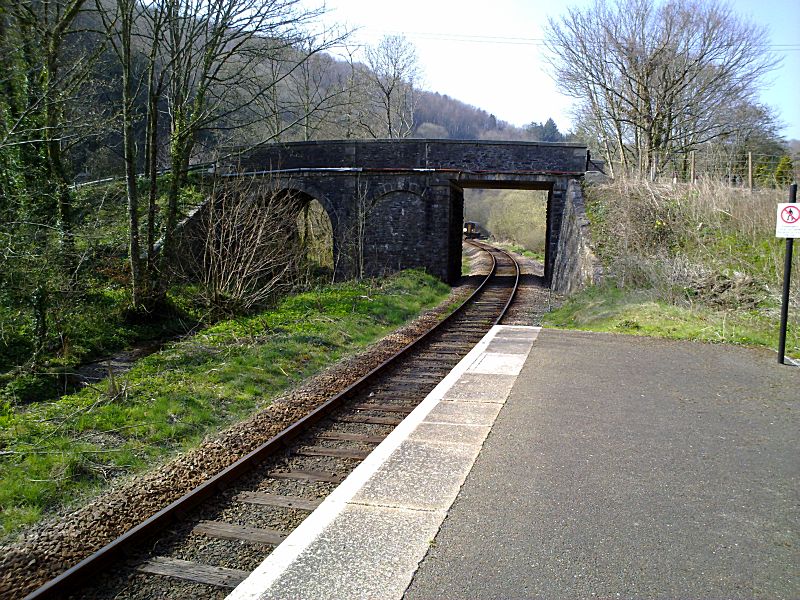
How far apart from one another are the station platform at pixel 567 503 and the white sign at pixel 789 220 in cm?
213

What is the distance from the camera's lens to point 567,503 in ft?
13.5

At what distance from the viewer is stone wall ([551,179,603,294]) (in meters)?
16.5

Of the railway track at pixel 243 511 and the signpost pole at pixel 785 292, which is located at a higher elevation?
the signpost pole at pixel 785 292

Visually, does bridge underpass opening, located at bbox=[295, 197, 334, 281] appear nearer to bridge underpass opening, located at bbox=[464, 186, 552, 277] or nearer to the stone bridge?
the stone bridge

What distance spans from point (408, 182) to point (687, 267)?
1102 centimetres

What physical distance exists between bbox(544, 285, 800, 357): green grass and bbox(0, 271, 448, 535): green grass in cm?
455

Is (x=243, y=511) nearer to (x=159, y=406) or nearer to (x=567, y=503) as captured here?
(x=567, y=503)

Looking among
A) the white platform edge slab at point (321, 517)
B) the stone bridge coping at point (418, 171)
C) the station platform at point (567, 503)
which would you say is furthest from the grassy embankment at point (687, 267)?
the white platform edge slab at point (321, 517)

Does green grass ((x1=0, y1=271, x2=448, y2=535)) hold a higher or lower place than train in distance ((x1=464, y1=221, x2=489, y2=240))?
lower

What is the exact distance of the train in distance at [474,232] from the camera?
195ft

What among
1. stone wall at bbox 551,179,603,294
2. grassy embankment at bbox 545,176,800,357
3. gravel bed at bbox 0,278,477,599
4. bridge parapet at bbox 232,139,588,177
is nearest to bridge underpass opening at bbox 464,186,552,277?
stone wall at bbox 551,179,603,294

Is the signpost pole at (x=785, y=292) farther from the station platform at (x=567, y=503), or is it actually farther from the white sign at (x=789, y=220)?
the station platform at (x=567, y=503)

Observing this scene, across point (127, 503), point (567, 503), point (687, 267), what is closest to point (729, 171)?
point (687, 267)

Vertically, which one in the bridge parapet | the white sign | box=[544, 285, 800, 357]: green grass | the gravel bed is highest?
the bridge parapet
